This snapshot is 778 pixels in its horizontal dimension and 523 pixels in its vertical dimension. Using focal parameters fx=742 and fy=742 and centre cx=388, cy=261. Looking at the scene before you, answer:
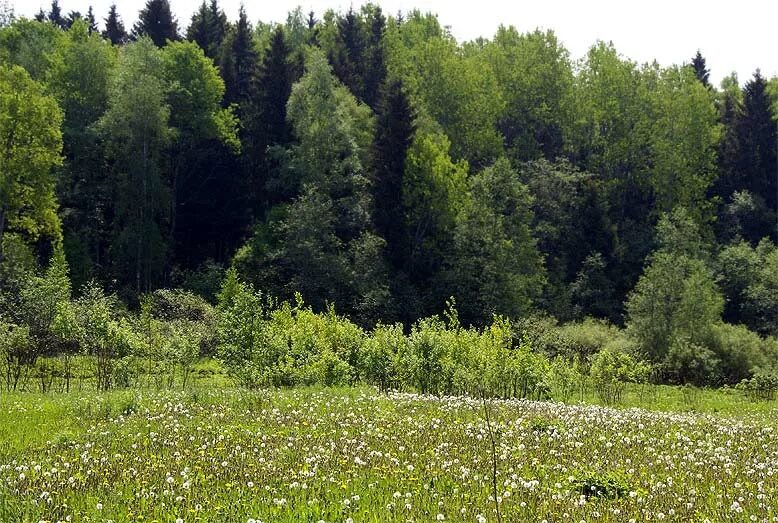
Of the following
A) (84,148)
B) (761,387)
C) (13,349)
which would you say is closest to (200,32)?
(84,148)

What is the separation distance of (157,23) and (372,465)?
81513 millimetres

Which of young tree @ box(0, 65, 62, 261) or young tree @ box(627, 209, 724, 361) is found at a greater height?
young tree @ box(0, 65, 62, 261)

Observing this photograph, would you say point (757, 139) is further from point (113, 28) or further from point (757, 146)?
point (113, 28)

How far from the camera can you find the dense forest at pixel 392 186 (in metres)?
51.8

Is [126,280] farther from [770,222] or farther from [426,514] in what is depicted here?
[770,222]

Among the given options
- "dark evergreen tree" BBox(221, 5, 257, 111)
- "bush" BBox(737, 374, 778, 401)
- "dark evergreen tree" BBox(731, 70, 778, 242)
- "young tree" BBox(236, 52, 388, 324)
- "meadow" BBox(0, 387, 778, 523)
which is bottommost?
"bush" BBox(737, 374, 778, 401)

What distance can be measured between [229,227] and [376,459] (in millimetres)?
60715

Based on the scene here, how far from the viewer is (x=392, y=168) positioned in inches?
2511

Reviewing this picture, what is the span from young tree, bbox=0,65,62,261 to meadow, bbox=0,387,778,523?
119 ft

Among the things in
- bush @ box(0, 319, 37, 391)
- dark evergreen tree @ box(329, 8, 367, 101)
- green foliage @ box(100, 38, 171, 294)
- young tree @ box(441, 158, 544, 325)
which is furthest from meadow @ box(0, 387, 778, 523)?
dark evergreen tree @ box(329, 8, 367, 101)

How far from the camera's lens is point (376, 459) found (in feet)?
41.0

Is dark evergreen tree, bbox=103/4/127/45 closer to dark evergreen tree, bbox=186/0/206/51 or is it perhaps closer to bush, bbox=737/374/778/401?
dark evergreen tree, bbox=186/0/206/51

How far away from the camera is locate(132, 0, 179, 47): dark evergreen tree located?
83.0 meters

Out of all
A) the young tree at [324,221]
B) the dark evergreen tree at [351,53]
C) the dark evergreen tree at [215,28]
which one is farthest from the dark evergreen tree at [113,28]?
the young tree at [324,221]
